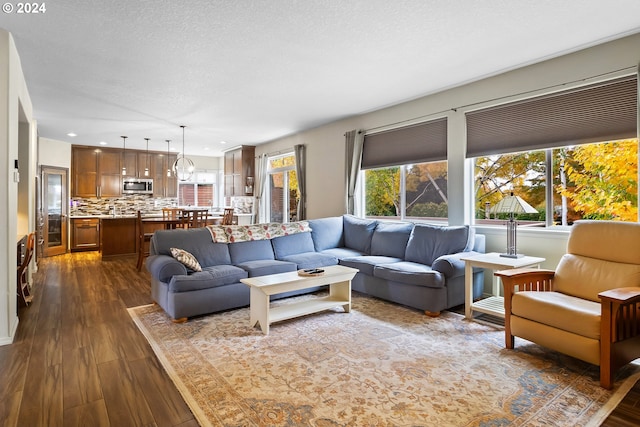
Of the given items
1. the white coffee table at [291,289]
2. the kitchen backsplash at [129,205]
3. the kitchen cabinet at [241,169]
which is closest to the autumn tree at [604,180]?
the white coffee table at [291,289]

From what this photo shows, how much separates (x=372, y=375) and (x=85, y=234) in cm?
847

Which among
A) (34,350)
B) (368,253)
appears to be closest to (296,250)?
(368,253)

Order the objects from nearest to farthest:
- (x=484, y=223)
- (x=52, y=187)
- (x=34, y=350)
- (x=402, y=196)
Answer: (x=34, y=350) < (x=484, y=223) < (x=402, y=196) < (x=52, y=187)

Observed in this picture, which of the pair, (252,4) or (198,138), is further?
(198,138)

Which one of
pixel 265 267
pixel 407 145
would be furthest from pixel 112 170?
pixel 407 145

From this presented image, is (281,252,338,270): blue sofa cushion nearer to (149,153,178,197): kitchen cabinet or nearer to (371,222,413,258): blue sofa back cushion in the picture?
Answer: (371,222,413,258): blue sofa back cushion

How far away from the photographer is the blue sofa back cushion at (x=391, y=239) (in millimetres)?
4672

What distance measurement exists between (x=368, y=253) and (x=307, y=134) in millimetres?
3195

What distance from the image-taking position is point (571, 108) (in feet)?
11.8

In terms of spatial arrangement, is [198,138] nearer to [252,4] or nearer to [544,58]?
[252,4]

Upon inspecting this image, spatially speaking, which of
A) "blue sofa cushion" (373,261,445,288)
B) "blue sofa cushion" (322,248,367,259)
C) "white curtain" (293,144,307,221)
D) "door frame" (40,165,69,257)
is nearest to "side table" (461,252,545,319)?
"blue sofa cushion" (373,261,445,288)

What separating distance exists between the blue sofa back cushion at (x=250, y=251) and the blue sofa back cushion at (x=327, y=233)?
2.64 feet

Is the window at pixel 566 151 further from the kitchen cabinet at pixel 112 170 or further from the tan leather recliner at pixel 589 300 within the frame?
the kitchen cabinet at pixel 112 170

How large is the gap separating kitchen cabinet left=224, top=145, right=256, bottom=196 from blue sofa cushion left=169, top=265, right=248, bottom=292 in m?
5.28
